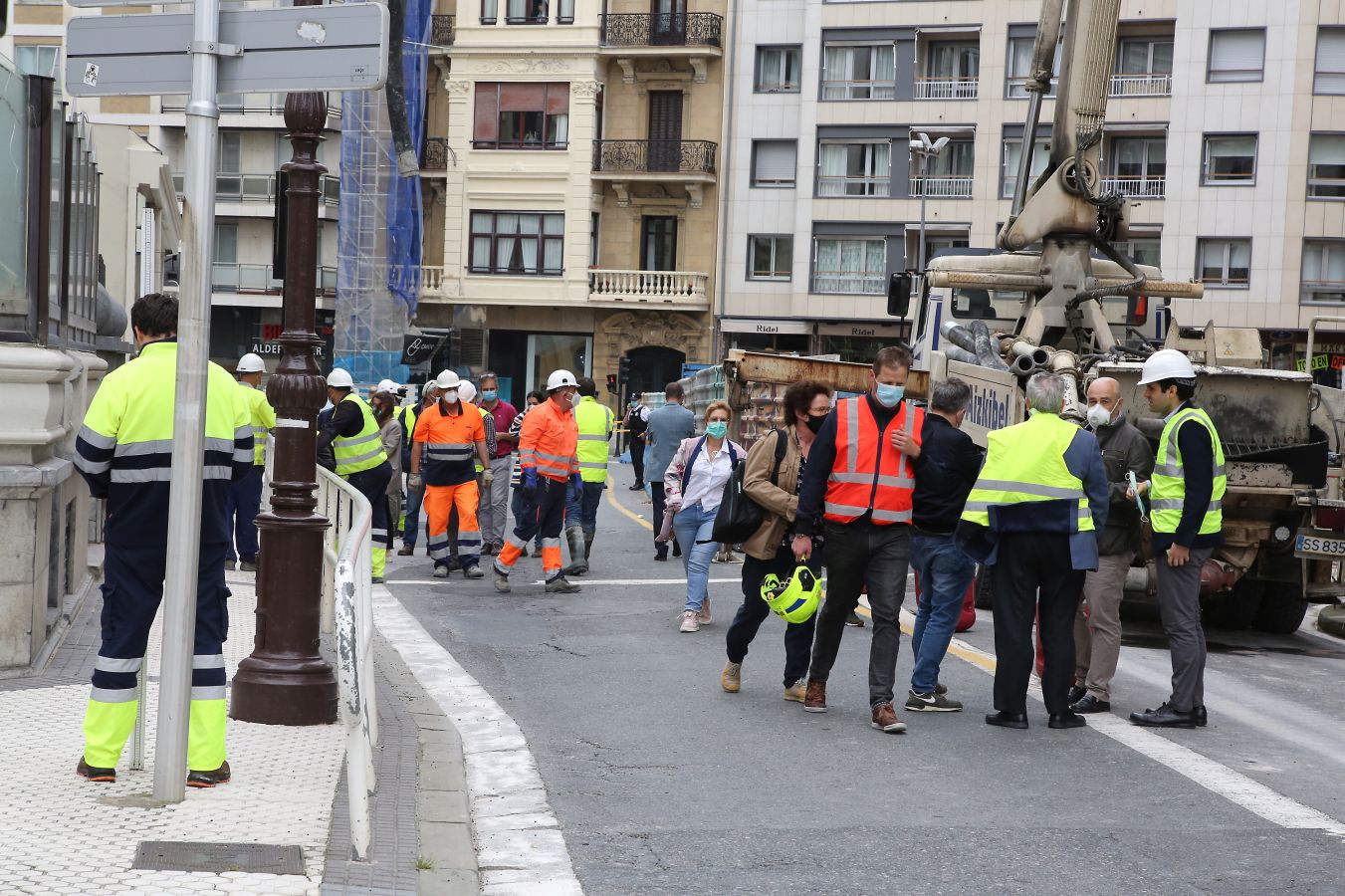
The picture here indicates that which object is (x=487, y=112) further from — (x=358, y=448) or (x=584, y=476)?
(x=358, y=448)

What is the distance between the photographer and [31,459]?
8469 millimetres

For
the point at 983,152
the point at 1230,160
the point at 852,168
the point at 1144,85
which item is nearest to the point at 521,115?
the point at 852,168

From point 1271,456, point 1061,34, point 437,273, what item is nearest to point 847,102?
point 437,273

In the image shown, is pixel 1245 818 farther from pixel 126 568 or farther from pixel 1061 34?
pixel 1061 34

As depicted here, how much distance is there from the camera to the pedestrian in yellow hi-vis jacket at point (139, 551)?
20.1ft

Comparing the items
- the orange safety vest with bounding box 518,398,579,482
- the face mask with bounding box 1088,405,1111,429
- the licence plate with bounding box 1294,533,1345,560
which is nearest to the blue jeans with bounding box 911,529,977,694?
the face mask with bounding box 1088,405,1111,429

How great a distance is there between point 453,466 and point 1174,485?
7793 mm

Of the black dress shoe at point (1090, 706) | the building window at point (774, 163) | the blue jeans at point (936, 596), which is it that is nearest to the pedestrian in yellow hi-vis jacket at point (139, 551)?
the blue jeans at point (936, 596)

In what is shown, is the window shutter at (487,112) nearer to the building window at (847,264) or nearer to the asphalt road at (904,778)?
the building window at (847,264)

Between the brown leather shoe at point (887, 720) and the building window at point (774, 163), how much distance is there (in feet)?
142

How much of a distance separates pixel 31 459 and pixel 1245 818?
→ 586cm

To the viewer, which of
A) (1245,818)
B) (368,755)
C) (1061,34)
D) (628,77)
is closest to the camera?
(368,755)

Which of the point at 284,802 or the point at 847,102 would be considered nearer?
the point at 284,802

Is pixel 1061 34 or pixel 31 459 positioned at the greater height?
pixel 1061 34
